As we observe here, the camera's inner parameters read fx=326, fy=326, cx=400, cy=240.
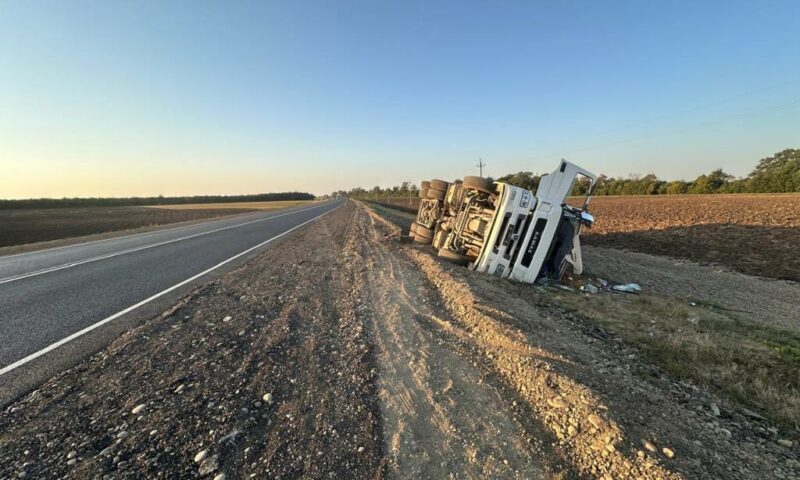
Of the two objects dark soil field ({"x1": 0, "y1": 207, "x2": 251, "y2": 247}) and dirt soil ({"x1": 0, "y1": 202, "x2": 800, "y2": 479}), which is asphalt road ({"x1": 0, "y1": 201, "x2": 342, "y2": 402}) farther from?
dark soil field ({"x1": 0, "y1": 207, "x2": 251, "y2": 247})

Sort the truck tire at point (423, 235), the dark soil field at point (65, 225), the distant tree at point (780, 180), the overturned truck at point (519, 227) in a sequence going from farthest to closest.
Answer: the distant tree at point (780, 180) < the dark soil field at point (65, 225) < the truck tire at point (423, 235) < the overturned truck at point (519, 227)

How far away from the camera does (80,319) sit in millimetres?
4945

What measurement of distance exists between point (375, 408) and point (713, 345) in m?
4.89

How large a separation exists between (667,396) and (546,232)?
16.2 feet

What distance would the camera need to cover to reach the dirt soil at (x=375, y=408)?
7.56ft

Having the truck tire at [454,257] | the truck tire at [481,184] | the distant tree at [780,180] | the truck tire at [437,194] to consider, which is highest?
the distant tree at [780,180]

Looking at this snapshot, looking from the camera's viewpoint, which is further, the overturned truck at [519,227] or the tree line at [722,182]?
the tree line at [722,182]

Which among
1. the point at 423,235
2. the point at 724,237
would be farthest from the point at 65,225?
the point at 724,237

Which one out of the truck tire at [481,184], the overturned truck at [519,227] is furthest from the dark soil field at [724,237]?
the truck tire at [481,184]

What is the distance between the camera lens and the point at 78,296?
5.98 meters

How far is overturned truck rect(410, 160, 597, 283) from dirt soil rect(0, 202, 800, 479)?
3.03m

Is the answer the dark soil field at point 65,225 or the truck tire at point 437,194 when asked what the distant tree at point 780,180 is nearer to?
the truck tire at point 437,194

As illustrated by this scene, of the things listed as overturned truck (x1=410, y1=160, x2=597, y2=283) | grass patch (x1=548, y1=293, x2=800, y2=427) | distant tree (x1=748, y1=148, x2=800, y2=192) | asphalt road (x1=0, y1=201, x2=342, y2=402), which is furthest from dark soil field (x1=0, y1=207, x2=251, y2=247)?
distant tree (x1=748, y1=148, x2=800, y2=192)

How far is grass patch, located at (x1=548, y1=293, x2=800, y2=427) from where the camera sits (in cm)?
344
